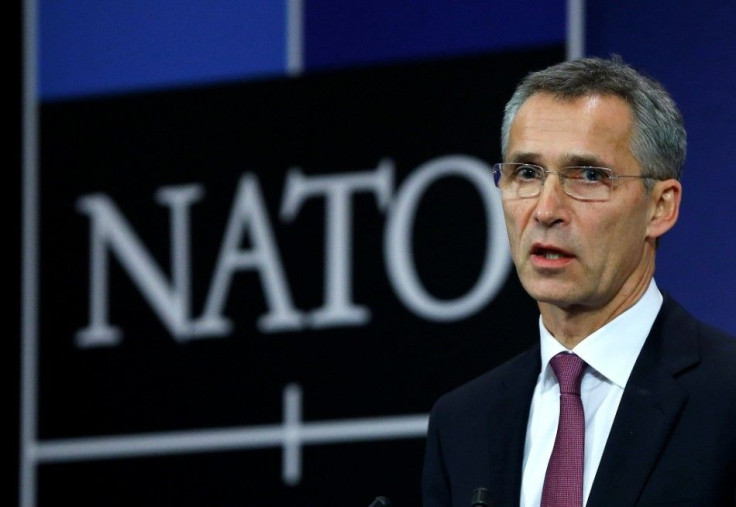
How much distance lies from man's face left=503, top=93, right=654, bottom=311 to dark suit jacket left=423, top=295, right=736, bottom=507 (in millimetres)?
126

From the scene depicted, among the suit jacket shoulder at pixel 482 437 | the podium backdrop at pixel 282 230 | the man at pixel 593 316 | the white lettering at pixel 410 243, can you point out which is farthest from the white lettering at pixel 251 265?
the man at pixel 593 316

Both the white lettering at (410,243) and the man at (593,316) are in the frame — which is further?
the white lettering at (410,243)

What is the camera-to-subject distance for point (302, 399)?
3.73 metres

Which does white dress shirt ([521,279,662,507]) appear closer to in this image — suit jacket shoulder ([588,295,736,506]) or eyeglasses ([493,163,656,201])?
suit jacket shoulder ([588,295,736,506])

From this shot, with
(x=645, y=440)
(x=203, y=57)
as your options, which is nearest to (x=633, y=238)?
(x=645, y=440)

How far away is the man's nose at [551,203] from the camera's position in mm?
2160

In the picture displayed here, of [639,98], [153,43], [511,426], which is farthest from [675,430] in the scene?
[153,43]

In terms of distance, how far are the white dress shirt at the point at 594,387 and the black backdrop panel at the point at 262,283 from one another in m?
1.23

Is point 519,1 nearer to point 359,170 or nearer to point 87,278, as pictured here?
point 359,170

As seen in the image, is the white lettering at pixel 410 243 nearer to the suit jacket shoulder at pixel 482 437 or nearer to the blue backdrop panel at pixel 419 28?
Result: the blue backdrop panel at pixel 419 28

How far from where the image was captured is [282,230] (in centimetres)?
381

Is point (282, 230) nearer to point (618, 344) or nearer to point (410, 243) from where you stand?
point (410, 243)

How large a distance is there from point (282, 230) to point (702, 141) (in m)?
1.14

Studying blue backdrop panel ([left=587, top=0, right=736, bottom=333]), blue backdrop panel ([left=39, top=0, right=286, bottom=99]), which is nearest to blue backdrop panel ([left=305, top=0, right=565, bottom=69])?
blue backdrop panel ([left=39, top=0, right=286, bottom=99])
